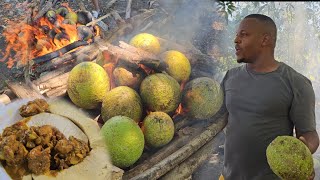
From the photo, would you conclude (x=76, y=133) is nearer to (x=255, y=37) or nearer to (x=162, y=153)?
(x=162, y=153)

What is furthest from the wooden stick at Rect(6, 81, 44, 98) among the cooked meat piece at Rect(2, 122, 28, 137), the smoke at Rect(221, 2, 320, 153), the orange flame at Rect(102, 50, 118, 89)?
the smoke at Rect(221, 2, 320, 153)

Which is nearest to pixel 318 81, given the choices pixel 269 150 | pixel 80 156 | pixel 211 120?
pixel 211 120

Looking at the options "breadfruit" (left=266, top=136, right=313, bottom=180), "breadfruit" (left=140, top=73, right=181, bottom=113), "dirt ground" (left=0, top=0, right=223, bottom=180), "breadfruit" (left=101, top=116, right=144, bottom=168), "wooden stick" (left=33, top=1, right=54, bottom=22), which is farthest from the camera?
"wooden stick" (left=33, top=1, right=54, bottom=22)

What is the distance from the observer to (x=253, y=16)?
89.4 inches

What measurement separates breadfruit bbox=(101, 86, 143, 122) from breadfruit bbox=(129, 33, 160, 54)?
0.58 metres

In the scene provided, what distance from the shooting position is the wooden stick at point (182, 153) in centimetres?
238

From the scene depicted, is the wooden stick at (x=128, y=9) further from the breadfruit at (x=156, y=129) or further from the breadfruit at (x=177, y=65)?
the breadfruit at (x=156, y=129)

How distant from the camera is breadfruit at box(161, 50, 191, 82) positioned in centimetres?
304

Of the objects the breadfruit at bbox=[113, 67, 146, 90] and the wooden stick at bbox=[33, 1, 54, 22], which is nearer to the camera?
the breadfruit at bbox=[113, 67, 146, 90]

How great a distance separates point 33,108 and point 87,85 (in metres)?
0.44

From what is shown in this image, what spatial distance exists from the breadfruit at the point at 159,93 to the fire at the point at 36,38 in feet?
2.66

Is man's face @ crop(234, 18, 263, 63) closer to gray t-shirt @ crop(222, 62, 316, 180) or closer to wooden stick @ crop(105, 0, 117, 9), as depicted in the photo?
gray t-shirt @ crop(222, 62, 316, 180)

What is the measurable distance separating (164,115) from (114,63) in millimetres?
592

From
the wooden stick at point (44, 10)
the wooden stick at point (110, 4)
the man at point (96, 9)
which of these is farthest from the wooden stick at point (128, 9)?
the wooden stick at point (44, 10)
